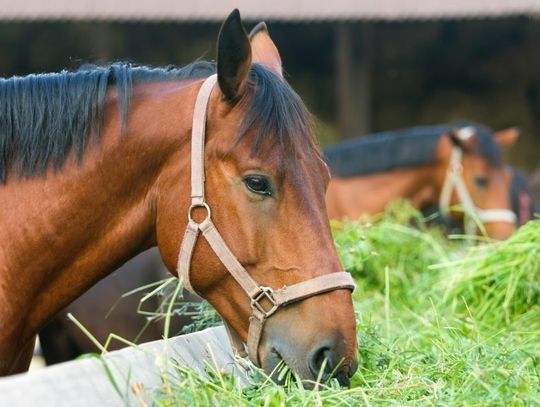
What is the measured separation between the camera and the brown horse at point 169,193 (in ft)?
8.16

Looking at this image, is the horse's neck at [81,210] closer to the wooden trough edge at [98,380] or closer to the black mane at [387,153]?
the wooden trough edge at [98,380]

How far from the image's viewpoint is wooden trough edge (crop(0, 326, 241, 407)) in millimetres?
1923

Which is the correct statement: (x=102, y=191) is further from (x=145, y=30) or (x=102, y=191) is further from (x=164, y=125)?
(x=145, y=30)

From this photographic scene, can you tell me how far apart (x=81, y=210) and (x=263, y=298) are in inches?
23.9

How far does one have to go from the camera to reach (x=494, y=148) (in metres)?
7.16

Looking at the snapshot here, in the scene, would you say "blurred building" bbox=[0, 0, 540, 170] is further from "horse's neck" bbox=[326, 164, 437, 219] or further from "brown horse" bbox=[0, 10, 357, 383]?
"brown horse" bbox=[0, 10, 357, 383]

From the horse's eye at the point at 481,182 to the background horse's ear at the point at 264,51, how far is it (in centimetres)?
420

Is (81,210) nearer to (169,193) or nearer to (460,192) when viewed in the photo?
(169,193)

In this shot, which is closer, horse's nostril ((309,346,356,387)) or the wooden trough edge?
the wooden trough edge

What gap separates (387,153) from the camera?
7.01 m

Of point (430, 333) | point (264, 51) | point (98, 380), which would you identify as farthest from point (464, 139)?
point (98, 380)

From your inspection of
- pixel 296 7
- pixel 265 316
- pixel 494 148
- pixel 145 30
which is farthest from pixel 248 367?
pixel 145 30

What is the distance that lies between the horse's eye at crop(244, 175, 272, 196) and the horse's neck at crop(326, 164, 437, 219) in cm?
423

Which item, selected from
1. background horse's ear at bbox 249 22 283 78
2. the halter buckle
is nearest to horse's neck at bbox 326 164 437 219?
background horse's ear at bbox 249 22 283 78
